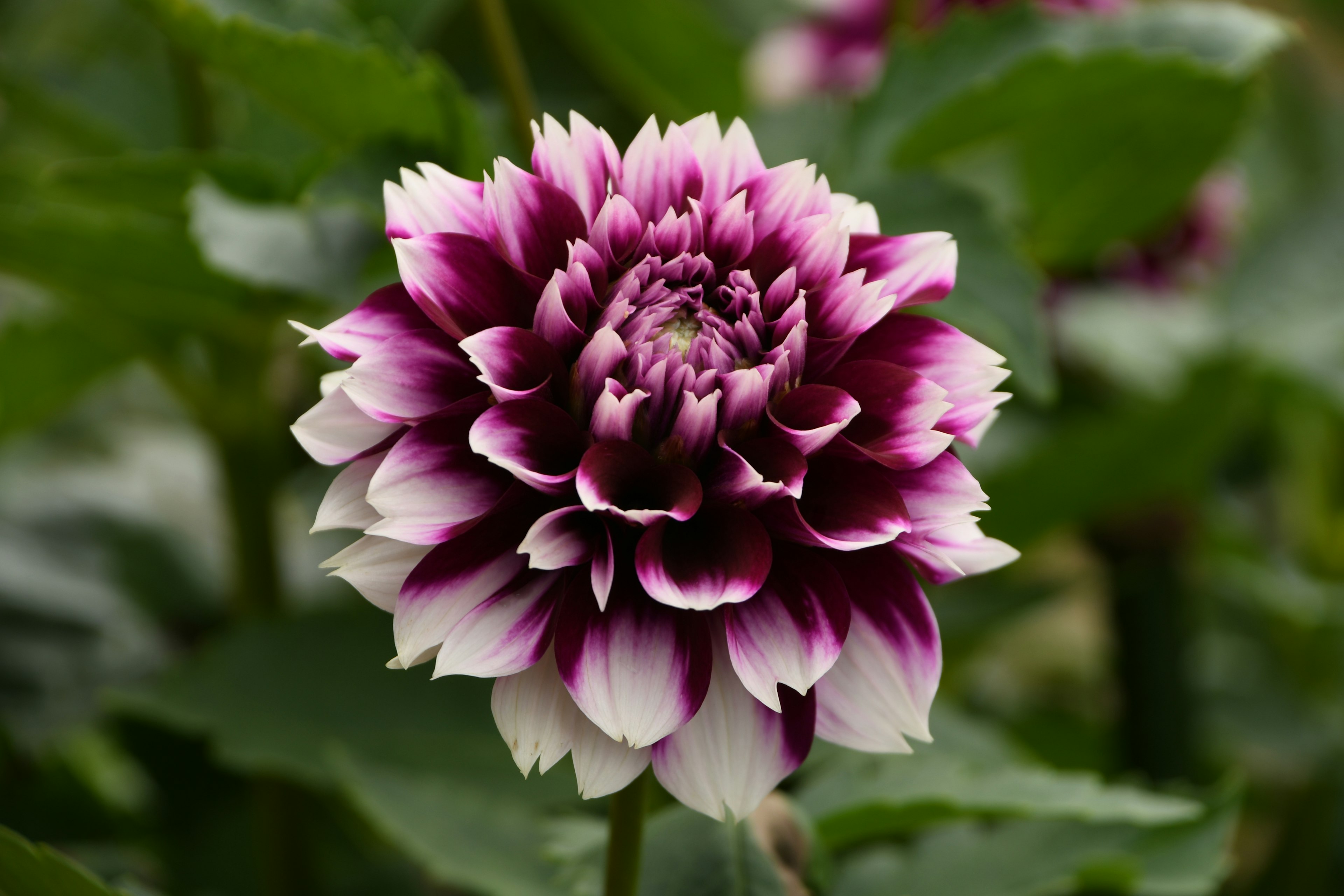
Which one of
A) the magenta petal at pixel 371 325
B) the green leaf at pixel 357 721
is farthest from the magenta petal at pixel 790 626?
the green leaf at pixel 357 721

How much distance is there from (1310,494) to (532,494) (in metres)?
0.85

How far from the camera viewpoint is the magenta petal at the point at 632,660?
26 cm

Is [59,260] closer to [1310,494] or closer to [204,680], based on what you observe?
[204,680]

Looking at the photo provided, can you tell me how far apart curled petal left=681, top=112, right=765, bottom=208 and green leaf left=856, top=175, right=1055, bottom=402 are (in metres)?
0.14

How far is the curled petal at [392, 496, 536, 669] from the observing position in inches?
10.5

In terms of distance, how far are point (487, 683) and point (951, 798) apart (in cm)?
24

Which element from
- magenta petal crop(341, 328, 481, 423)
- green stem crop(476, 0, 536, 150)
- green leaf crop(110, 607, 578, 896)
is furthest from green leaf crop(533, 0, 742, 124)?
magenta petal crop(341, 328, 481, 423)

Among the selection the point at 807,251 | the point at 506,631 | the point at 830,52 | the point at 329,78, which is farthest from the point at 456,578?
the point at 830,52

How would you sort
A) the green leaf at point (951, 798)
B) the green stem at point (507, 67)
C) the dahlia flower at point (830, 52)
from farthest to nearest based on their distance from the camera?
the dahlia flower at point (830, 52) → the green stem at point (507, 67) → the green leaf at point (951, 798)

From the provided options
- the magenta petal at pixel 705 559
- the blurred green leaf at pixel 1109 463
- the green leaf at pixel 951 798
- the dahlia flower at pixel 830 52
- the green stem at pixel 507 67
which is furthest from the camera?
the dahlia flower at pixel 830 52

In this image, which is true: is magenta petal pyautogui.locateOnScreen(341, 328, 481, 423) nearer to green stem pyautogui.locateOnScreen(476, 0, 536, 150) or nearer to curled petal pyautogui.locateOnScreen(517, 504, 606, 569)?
curled petal pyautogui.locateOnScreen(517, 504, 606, 569)

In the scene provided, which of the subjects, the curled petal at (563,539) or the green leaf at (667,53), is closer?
the curled petal at (563,539)

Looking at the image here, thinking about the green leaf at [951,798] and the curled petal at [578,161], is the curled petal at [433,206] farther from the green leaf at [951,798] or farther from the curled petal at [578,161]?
the green leaf at [951,798]

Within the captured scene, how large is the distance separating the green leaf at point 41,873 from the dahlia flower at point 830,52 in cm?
61
